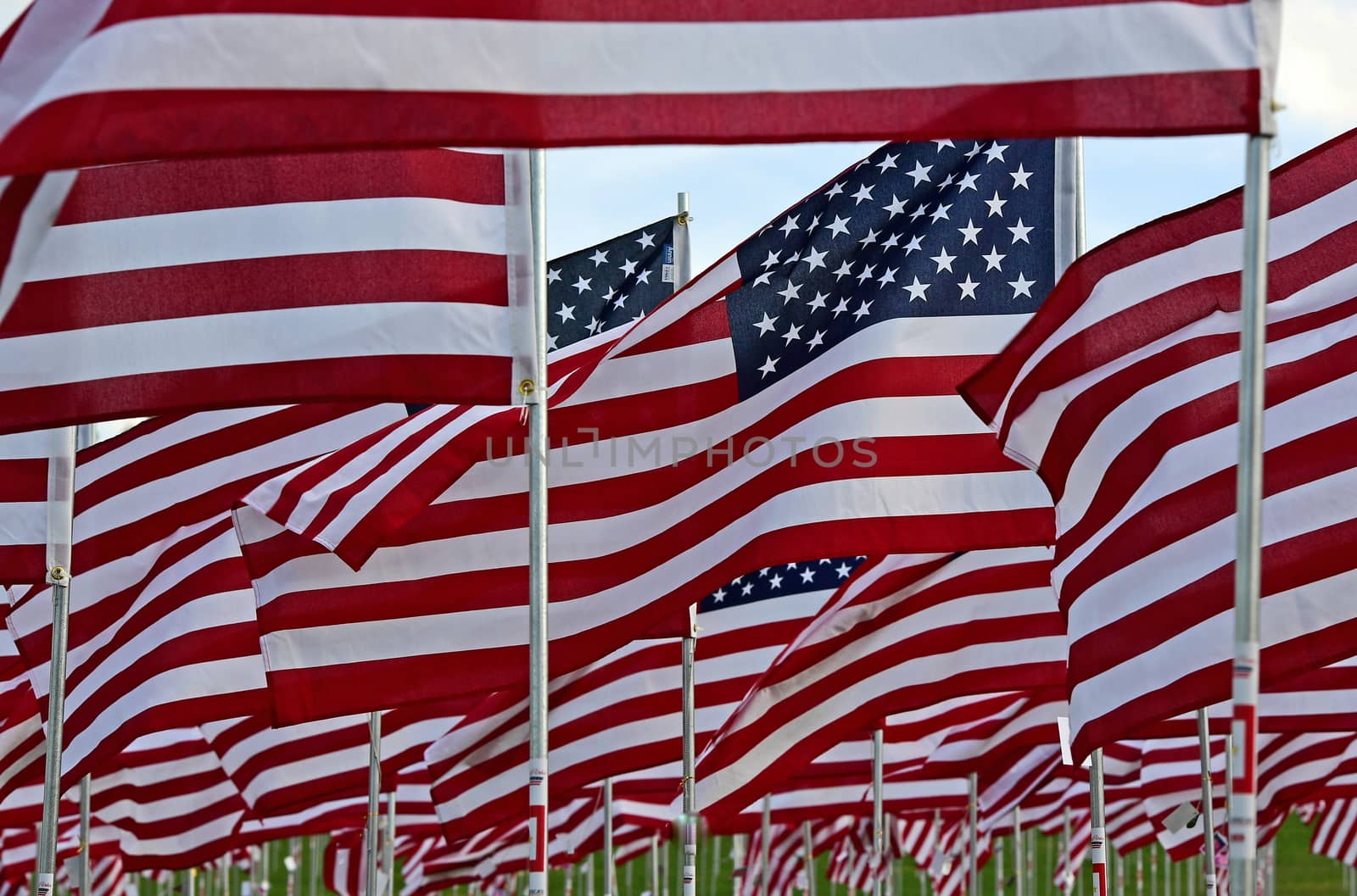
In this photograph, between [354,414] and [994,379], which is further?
[354,414]

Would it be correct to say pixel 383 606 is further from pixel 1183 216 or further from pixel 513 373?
pixel 1183 216

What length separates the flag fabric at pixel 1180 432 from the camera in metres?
9.08

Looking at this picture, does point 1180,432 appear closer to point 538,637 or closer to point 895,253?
point 895,253

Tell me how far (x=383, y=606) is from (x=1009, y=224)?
14.4 feet

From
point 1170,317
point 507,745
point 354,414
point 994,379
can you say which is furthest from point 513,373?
point 507,745

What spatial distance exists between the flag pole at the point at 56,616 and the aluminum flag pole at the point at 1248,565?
26.8 ft

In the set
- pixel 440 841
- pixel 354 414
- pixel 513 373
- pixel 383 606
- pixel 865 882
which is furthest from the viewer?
pixel 865 882

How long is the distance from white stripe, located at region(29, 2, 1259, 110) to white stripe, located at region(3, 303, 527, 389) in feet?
9.11

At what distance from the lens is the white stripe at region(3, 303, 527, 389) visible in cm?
910

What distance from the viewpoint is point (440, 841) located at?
3231 centimetres

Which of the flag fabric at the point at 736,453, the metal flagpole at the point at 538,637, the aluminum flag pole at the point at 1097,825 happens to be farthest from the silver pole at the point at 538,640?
the aluminum flag pole at the point at 1097,825

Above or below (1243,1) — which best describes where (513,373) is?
below

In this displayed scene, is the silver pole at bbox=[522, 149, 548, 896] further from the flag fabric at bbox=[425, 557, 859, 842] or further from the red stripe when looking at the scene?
the flag fabric at bbox=[425, 557, 859, 842]

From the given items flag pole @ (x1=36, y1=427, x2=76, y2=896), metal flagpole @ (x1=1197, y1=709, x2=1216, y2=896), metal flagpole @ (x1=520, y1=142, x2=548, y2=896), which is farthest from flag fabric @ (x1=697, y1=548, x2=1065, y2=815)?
metal flagpole @ (x1=520, y1=142, x2=548, y2=896)
